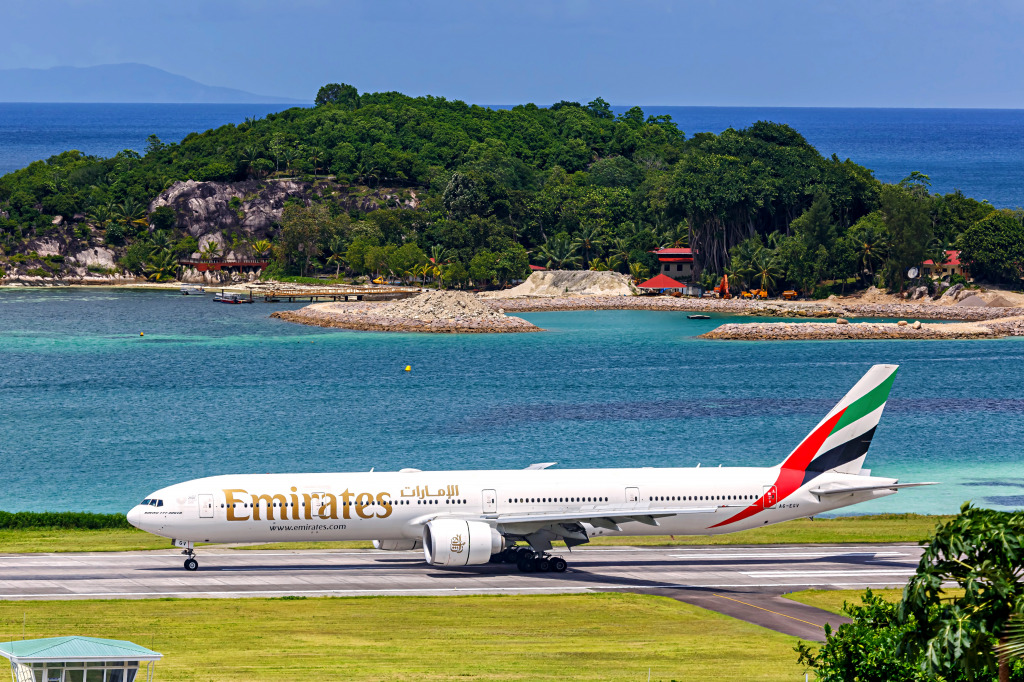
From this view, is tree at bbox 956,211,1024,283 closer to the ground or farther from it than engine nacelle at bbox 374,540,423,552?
farther from it

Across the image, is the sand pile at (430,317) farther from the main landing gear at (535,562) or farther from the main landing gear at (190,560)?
the main landing gear at (535,562)

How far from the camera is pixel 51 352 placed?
160 m

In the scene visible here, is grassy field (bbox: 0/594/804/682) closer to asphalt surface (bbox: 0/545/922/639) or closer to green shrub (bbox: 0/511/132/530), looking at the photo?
asphalt surface (bbox: 0/545/922/639)

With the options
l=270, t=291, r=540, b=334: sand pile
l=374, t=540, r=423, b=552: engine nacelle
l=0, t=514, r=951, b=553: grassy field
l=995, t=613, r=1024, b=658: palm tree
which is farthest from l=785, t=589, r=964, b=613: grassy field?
l=270, t=291, r=540, b=334: sand pile

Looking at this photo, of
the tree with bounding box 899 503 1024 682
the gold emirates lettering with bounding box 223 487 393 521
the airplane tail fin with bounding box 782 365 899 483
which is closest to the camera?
the tree with bounding box 899 503 1024 682

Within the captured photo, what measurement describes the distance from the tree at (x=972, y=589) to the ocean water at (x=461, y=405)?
57083 millimetres

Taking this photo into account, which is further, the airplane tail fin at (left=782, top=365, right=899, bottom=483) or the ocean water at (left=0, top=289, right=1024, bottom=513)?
the ocean water at (left=0, top=289, right=1024, bottom=513)

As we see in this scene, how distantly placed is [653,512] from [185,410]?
242 feet

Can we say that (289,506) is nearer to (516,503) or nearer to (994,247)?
(516,503)

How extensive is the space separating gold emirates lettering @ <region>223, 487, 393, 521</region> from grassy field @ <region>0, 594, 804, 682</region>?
487 centimetres

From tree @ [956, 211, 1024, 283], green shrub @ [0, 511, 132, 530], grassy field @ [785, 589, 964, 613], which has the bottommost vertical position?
green shrub @ [0, 511, 132, 530]

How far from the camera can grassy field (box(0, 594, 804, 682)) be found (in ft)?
129

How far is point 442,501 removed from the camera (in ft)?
180

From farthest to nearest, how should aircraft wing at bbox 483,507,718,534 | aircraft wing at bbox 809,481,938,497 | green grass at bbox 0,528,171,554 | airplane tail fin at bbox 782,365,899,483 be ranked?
green grass at bbox 0,528,171,554
airplane tail fin at bbox 782,365,899,483
aircraft wing at bbox 809,481,938,497
aircraft wing at bbox 483,507,718,534
